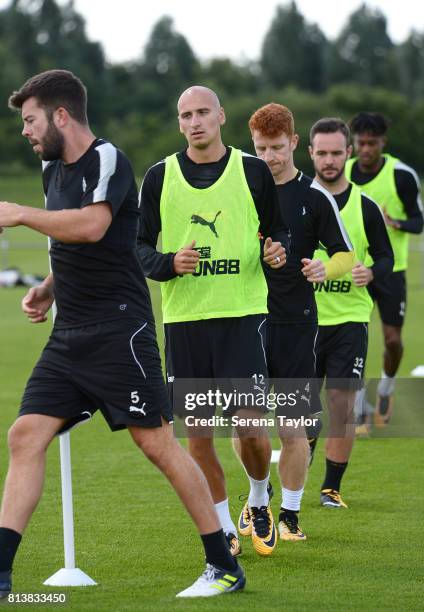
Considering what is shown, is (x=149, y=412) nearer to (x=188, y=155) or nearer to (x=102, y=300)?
(x=102, y=300)

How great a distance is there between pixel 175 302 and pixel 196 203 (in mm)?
548

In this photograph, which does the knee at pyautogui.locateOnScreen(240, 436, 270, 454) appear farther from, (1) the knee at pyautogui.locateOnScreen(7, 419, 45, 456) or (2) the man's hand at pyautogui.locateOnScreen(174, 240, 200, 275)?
(1) the knee at pyautogui.locateOnScreen(7, 419, 45, 456)

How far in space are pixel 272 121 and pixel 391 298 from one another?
4.26 metres

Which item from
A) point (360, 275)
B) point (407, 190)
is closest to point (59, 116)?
point (360, 275)

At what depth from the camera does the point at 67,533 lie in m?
5.99

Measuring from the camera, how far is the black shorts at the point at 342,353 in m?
8.57

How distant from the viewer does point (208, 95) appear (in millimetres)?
6770

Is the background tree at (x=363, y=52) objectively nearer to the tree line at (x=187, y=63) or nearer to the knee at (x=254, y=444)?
the tree line at (x=187, y=63)

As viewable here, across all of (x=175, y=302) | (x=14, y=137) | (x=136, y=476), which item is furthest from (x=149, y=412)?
(x=14, y=137)

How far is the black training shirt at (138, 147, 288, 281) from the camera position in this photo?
6676 millimetres

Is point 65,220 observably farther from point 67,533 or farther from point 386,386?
point 386,386

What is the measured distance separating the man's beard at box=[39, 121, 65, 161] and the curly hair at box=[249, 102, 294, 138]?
2039 mm

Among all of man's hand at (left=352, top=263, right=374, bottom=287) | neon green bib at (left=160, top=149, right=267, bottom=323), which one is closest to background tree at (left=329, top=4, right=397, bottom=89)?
man's hand at (left=352, top=263, right=374, bottom=287)

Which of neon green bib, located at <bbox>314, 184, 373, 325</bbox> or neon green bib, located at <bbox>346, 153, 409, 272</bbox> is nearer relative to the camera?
neon green bib, located at <bbox>314, 184, 373, 325</bbox>
